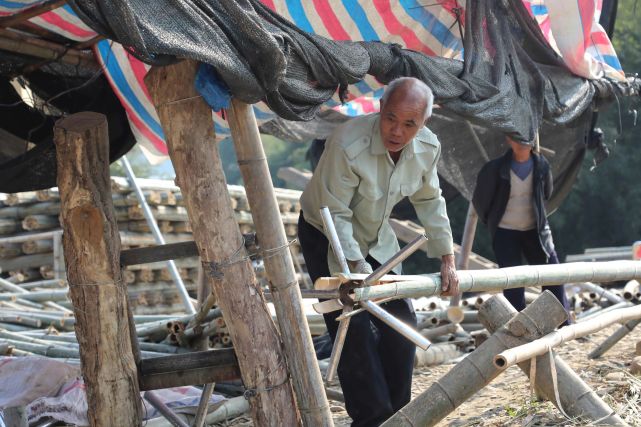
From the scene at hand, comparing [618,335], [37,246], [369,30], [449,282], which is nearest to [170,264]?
[37,246]

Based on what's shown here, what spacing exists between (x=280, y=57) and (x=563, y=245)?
54.6 ft

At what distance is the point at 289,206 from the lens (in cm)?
1204

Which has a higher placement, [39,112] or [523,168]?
[39,112]

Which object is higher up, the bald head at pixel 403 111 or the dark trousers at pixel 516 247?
the bald head at pixel 403 111

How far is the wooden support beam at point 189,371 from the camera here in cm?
396

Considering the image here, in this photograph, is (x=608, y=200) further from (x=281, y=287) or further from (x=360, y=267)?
(x=281, y=287)

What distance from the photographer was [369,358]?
4.26 meters

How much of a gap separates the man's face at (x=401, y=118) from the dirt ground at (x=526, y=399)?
1523 millimetres

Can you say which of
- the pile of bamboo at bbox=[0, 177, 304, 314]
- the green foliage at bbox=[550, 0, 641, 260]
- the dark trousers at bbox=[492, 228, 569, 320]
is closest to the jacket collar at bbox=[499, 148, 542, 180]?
the dark trousers at bbox=[492, 228, 569, 320]

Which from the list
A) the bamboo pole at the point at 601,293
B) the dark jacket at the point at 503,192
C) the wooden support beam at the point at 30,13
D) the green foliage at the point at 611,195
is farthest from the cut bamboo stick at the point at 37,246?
the green foliage at the point at 611,195

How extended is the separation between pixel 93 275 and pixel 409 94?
5.26ft

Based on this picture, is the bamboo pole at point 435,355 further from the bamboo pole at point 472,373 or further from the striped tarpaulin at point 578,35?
the bamboo pole at point 472,373

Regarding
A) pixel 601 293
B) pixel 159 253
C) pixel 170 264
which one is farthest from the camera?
pixel 601 293

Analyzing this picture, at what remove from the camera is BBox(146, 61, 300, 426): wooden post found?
3.65 m
